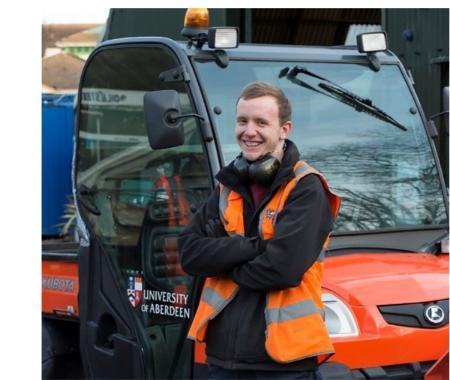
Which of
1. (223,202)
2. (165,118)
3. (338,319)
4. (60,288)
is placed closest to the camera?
(223,202)

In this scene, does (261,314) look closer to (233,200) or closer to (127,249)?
(233,200)

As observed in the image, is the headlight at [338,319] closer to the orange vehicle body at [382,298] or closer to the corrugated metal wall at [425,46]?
the orange vehicle body at [382,298]

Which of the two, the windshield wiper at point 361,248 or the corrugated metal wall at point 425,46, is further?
the corrugated metal wall at point 425,46

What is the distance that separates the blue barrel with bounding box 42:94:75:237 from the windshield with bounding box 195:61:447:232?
6.69m

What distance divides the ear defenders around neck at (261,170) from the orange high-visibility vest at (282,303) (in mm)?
59

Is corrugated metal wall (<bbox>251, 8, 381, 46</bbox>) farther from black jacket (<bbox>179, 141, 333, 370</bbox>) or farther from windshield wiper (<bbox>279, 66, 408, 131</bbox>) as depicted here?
black jacket (<bbox>179, 141, 333, 370</bbox>)

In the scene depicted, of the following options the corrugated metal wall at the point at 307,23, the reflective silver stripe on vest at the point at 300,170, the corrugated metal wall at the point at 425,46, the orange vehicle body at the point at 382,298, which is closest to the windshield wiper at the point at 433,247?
the orange vehicle body at the point at 382,298

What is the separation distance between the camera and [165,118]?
3980mm

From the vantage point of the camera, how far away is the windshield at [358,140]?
4.46 metres

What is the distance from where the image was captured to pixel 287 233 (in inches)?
117

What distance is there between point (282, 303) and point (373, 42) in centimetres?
224

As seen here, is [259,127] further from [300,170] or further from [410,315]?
[410,315]

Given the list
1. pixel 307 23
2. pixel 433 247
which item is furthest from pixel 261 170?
pixel 307 23

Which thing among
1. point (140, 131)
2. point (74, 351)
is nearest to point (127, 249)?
point (140, 131)
